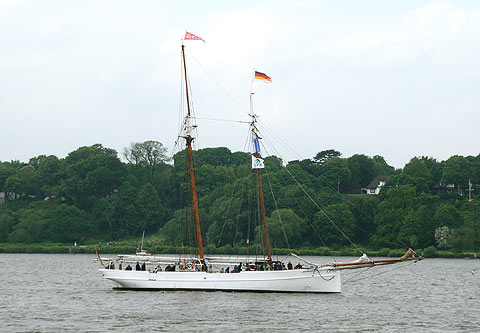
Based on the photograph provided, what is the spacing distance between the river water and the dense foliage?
5081cm

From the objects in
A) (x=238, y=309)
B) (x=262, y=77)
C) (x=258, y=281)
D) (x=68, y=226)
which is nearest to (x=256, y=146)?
(x=262, y=77)

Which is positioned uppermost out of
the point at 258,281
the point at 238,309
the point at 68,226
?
the point at 68,226

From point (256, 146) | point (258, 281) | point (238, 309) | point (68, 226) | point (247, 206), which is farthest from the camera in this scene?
point (68, 226)

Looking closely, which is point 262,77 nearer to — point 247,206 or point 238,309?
point 238,309

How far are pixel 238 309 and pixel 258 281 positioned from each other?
8.95 m

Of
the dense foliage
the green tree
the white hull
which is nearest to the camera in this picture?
the white hull

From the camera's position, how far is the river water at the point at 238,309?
46094 millimetres

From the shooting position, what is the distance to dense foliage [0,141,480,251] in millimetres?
138125

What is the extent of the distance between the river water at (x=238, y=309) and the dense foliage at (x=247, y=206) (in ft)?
167

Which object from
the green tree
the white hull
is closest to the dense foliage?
the green tree

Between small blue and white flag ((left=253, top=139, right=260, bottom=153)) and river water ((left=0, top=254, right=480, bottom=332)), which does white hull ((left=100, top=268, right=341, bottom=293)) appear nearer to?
river water ((left=0, top=254, right=480, bottom=332))

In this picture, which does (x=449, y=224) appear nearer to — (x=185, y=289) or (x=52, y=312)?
(x=185, y=289)

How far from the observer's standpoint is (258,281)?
6175 cm

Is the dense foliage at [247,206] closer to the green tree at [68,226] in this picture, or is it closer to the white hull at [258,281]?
the green tree at [68,226]
